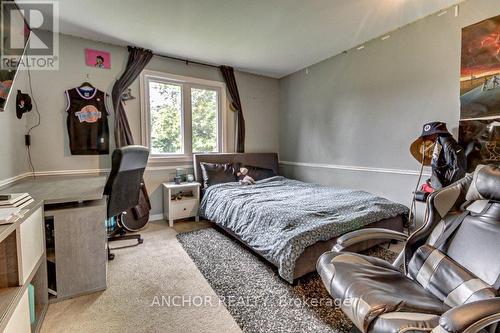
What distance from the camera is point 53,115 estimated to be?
2.86 metres

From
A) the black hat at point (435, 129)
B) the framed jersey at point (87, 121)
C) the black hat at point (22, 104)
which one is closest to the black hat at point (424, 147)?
the black hat at point (435, 129)

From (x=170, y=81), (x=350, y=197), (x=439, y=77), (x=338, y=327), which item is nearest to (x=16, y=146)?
(x=170, y=81)

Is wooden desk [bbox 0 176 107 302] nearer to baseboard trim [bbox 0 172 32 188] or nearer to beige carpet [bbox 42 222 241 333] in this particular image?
beige carpet [bbox 42 222 241 333]

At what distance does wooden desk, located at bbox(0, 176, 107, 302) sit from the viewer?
1712 mm

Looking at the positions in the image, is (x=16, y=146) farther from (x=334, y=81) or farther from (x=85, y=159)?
(x=334, y=81)

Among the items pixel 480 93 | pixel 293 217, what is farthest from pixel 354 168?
pixel 293 217

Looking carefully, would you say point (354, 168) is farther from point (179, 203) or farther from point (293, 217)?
point (179, 203)

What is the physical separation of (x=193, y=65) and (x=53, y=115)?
80.5 inches

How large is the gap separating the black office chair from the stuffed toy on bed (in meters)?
1.54

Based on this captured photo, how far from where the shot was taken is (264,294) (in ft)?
5.92

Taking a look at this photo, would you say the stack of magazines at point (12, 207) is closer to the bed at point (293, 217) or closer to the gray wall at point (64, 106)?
the gray wall at point (64, 106)

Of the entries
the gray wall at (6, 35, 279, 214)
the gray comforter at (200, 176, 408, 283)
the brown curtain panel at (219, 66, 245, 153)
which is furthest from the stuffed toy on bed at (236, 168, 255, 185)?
the gray wall at (6, 35, 279, 214)

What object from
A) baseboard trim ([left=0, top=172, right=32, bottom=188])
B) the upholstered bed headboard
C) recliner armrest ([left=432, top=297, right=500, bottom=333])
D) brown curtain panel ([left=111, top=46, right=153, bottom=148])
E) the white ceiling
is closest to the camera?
recliner armrest ([left=432, top=297, right=500, bottom=333])

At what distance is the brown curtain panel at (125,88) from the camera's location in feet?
10.4
